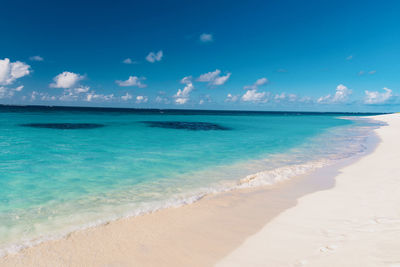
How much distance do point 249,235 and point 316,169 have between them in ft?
24.0

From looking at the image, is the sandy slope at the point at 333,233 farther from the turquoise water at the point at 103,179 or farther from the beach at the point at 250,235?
the turquoise water at the point at 103,179

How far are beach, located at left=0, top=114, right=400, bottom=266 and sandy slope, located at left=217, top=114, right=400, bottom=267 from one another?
1 cm

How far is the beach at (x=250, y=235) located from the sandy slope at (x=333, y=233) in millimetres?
13

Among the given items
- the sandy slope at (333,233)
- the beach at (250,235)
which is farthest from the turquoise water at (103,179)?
the sandy slope at (333,233)

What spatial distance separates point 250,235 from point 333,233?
1630 mm

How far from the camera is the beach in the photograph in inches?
156

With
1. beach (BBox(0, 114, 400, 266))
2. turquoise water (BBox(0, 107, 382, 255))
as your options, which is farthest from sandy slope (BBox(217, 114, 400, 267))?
turquoise water (BBox(0, 107, 382, 255))

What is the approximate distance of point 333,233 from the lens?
4.70 m

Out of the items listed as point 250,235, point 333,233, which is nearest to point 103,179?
point 250,235

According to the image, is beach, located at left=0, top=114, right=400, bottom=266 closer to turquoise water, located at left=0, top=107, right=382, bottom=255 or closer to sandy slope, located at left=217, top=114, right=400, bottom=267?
sandy slope, located at left=217, top=114, right=400, bottom=267

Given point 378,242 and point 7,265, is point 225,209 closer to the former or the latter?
point 378,242

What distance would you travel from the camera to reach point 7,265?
4055 mm

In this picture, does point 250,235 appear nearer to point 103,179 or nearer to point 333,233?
point 333,233

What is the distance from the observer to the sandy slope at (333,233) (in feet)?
11.9
